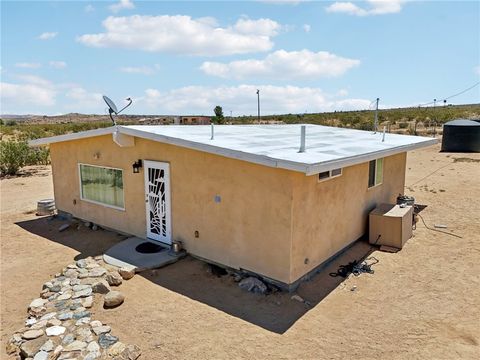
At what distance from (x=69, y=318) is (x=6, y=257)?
400 centimetres

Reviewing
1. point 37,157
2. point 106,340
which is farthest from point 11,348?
point 37,157

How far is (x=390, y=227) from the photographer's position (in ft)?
29.1

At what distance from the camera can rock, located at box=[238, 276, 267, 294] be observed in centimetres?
671

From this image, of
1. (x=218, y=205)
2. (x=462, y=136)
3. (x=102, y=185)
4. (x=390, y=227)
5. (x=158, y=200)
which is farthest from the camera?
(x=462, y=136)

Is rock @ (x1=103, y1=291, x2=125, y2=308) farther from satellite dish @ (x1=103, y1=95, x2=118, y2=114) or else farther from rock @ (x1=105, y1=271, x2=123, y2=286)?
satellite dish @ (x1=103, y1=95, x2=118, y2=114)

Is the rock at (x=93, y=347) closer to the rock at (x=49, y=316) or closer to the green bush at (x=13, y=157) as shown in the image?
the rock at (x=49, y=316)

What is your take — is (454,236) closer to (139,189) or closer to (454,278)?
(454,278)

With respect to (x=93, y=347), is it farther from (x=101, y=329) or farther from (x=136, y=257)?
(x=136, y=257)

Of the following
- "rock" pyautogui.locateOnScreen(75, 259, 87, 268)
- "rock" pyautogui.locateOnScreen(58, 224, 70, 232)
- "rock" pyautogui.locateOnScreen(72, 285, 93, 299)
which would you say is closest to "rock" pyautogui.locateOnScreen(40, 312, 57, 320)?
"rock" pyautogui.locateOnScreen(72, 285, 93, 299)

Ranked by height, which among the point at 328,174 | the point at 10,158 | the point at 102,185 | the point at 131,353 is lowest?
the point at 131,353

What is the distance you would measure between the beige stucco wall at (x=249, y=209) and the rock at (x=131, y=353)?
2.68m

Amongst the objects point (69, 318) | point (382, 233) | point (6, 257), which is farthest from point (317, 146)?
point (6, 257)

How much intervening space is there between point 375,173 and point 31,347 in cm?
834

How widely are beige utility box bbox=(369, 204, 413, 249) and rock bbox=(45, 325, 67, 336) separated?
6.89 m
